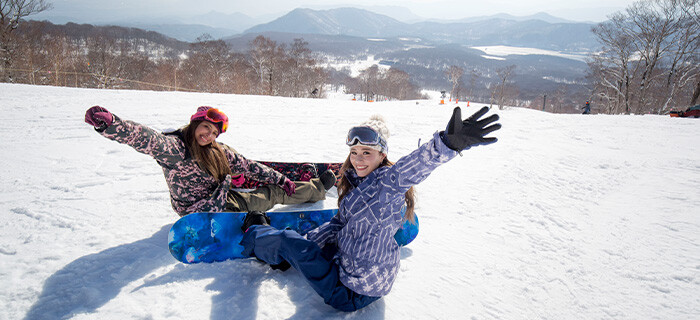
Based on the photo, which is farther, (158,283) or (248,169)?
(248,169)

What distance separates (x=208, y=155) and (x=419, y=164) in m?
1.70

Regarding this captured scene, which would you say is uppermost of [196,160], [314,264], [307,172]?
[196,160]

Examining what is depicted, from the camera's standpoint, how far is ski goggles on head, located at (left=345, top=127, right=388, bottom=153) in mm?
1807

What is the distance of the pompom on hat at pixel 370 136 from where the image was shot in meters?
1.81

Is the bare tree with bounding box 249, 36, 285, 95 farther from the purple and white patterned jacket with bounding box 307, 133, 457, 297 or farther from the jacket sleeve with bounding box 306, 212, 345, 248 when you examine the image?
the purple and white patterned jacket with bounding box 307, 133, 457, 297

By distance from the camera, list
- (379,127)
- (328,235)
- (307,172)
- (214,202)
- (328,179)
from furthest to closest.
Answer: (307,172) → (328,179) → (214,202) → (328,235) → (379,127)

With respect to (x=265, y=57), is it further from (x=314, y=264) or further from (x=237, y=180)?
(x=314, y=264)

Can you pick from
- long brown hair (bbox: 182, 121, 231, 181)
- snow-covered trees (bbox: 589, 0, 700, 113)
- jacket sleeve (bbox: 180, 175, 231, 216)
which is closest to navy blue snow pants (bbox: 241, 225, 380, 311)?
jacket sleeve (bbox: 180, 175, 231, 216)

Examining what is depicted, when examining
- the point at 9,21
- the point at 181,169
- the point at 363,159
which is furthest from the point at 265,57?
the point at 363,159

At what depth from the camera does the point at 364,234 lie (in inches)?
67.4

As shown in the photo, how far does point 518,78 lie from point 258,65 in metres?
134

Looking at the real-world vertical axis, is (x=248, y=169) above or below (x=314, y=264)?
above

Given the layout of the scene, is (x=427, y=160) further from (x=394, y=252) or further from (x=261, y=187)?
(x=261, y=187)

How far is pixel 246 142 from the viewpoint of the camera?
5.54 m
